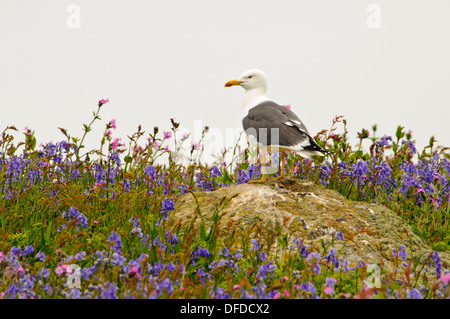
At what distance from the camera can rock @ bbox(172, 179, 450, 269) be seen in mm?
5438

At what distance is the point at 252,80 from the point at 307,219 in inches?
112

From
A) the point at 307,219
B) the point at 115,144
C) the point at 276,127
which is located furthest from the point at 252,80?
the point at 307,219

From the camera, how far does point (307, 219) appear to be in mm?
5746

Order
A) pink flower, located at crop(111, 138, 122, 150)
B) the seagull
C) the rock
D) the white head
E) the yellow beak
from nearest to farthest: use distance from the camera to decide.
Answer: the rock → the seagull → pink flower, located at crop(111, 138, 122, 150) → the white head → the yellow beak

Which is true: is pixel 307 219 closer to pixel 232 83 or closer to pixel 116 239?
pixel 116 239

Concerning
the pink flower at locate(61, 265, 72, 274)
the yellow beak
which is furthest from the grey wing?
the pink flower at locate(61, 265, 72, 274)

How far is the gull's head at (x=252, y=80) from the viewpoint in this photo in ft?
25.8

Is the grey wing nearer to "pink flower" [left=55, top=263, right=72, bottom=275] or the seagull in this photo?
the seagull

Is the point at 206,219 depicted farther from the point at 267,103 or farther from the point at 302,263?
the point at 267,103

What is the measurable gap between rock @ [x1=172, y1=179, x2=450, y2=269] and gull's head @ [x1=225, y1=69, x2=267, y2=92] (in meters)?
1.97

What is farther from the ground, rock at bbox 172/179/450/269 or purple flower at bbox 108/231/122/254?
purple flower at bbox 108/231/122/254

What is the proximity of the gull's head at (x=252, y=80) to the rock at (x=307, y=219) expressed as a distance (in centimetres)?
197

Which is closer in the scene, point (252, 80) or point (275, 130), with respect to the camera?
point (275, 130)
